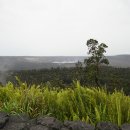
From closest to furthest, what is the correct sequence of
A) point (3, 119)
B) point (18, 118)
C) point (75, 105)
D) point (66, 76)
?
point (3, 119) < point (18, 118) < point (75, 105) < point (66, 76)

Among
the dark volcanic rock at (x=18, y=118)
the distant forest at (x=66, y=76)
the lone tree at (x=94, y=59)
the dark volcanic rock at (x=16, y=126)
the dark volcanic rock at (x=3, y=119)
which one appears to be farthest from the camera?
the distant forest at (x=66, y=76)

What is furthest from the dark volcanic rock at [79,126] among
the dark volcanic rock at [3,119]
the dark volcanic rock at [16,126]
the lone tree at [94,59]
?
the lone tree at [94,59]

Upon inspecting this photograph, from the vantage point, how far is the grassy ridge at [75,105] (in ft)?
26.7

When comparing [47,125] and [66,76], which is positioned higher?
[47,125]

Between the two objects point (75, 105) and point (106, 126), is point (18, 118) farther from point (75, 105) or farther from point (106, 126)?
point (106, 126)

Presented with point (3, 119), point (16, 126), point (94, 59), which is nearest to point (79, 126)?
point (16, 126)

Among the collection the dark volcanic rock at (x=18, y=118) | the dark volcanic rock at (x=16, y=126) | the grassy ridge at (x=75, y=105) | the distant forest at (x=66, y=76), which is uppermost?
the grassy ridge at (x=75, y=105)

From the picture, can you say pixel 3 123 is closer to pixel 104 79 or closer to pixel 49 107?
pixel 49 107

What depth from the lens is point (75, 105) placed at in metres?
8.60

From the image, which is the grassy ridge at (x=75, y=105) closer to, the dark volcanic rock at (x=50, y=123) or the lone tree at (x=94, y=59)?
the dark volcanic rock at (x=50, y=123)

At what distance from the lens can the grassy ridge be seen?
8.13m

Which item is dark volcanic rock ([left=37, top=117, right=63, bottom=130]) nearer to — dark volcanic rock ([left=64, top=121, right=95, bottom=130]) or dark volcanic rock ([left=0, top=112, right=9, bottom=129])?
dark volcanic rock ([left=64, top=121, right=95, bottom=130])

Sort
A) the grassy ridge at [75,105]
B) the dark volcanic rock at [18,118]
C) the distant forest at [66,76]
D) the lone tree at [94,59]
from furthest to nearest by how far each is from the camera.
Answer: the distant forest at [66,76] → the lone tree at [94,59] → the grassy ridge at [75,105] → the dark volcanic rock at [18,118]

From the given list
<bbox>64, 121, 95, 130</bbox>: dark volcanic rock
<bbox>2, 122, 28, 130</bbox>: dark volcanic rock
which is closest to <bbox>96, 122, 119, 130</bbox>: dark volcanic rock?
<bbox>64, 121, 95, 130</bbox>: dark volcanic rock
